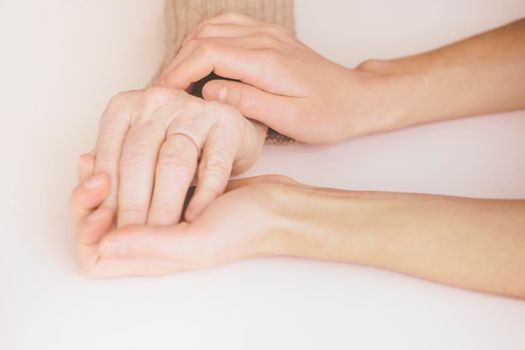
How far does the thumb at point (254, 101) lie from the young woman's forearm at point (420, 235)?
153 mm

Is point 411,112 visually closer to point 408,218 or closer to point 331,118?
point 331,118

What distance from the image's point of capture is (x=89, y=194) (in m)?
0.67

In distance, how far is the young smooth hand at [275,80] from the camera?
827 millimetres

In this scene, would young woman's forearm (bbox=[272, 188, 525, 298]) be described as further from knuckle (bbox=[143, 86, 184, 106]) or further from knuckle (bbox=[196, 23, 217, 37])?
knuckle (bbox=[196, 23, 217, 37])

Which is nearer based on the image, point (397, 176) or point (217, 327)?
point (217, 327)

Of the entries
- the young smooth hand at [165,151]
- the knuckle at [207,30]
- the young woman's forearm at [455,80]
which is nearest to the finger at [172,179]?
the young smooth hand at [165,151]

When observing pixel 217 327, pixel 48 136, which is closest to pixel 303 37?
pixel 48 136

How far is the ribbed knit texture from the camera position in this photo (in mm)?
1025

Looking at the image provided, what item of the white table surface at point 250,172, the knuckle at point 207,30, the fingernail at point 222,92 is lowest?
the white table surface at point 250,172

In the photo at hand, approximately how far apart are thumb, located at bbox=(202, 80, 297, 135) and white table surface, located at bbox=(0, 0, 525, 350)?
7 cm

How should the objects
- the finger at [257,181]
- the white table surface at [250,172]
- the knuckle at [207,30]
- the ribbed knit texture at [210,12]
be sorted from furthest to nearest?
the ribbed knit texture at [210,12], the knuckle at [207,30], the finger at [257,181], the white table surface at [250,172]

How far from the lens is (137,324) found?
0.63 metres

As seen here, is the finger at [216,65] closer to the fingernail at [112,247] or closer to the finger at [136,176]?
the finger at [136,176]

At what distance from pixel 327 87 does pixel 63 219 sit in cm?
41
